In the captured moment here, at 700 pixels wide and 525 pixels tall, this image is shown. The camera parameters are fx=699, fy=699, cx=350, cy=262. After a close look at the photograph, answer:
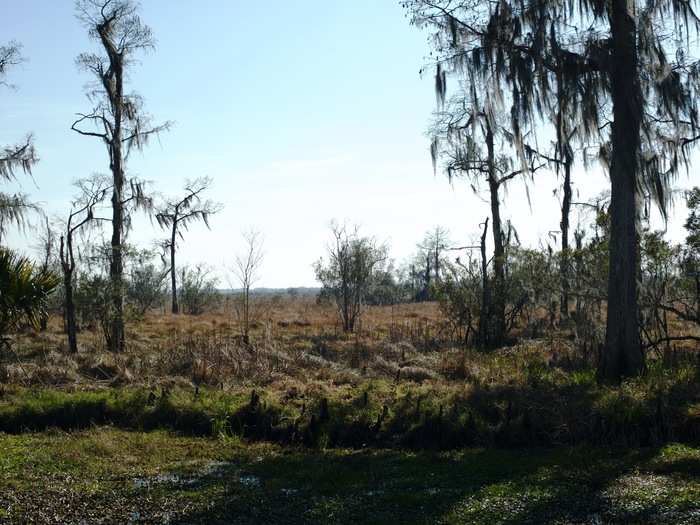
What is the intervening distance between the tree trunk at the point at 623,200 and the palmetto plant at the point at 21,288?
9.64 metres

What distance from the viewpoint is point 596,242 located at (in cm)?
1689

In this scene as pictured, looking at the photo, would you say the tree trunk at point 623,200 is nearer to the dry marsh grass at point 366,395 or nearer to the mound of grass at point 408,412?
the dry marsh grass at point 366,395

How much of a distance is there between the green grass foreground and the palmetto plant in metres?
2.79

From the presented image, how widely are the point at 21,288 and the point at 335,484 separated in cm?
689

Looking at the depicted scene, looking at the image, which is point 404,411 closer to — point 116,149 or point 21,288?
point 21,288

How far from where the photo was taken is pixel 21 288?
11.8m

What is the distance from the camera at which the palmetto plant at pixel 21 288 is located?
11742 mm

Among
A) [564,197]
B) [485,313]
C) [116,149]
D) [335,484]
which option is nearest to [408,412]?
[335,484]

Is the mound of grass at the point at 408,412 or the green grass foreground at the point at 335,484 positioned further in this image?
the mound of grass at the point at 408,412

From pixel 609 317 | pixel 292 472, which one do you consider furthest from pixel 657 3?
pixel 292 472

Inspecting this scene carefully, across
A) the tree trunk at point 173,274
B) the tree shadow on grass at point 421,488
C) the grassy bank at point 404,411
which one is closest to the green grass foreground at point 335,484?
the tree shadow on grass at point 421,488

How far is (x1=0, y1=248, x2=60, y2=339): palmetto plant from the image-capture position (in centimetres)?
1174

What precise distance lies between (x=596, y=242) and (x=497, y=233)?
12.9 feet

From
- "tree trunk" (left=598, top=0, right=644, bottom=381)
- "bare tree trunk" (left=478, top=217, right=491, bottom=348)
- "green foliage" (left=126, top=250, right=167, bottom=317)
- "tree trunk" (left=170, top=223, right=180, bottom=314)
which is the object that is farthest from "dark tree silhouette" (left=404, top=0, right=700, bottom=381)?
"tree trunk" (left=170, top=223, right=180, bottom=314)
